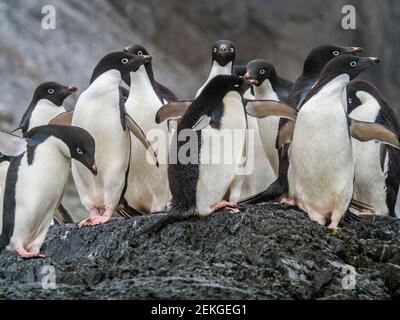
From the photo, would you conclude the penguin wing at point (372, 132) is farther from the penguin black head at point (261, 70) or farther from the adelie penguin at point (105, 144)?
the adelie penguin at point (105, 144)

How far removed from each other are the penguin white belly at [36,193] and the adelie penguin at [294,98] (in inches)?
46.3

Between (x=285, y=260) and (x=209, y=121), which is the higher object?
(x=209, y=121)

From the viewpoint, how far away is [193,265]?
5840 millimetres

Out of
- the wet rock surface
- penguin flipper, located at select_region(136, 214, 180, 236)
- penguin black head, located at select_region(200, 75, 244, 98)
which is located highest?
penguin black head, located at select_region(200, 75, 244, 98)

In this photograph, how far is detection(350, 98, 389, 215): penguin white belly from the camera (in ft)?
25.8

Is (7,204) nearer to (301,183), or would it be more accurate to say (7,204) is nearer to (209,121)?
(209,121)

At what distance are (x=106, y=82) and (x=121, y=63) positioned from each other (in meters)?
0.21

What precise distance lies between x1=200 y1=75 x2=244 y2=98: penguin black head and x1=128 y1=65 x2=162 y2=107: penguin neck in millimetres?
1125

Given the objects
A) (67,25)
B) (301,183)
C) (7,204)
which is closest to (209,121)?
(301,183)

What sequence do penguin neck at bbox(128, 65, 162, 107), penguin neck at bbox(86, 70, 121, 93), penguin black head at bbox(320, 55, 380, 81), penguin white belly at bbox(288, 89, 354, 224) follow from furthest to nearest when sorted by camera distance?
penguin neck at bbox(128, 65, 162, 107), penguin neck at bbox(86, 70, 121, 93), penguin black head at bbox(320, 55, 380, 81), penguin white belly at bbox(288, 89, 354, 224)

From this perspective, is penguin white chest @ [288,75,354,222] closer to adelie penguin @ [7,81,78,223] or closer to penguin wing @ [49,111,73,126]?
penguin wing @ [49,111,73,126]

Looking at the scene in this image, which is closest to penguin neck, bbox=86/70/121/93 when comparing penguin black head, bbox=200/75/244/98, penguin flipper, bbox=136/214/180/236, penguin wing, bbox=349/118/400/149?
penguin black head, bbox=200/75/244/98

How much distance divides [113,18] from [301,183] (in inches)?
399
